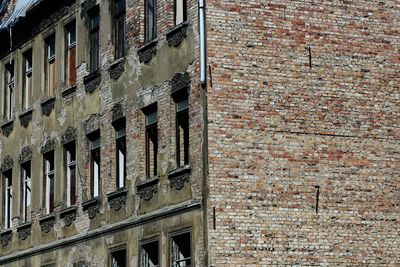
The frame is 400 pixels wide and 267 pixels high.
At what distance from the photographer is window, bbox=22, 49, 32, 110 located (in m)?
37.8

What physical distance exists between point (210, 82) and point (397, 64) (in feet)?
15.9

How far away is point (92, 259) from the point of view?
104ft

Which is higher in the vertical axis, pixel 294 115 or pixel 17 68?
pixel 17 68

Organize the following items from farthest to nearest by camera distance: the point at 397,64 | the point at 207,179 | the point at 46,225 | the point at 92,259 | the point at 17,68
→ the point at 17,68
the point at 46,225
the point at 92,259
the point at 397,64
the point at 207,179

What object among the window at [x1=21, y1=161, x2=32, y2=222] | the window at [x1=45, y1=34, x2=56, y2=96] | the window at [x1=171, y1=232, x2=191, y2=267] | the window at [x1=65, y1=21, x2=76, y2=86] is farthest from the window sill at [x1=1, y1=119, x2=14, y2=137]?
the window at [x1=171, y1=232, x2=191, y2=267]

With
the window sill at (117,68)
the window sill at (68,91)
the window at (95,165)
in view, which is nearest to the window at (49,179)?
the window sill at (68,91)

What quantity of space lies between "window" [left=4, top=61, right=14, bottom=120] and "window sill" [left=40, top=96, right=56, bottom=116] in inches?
129

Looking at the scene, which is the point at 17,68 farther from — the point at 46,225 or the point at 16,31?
the point at 46,225

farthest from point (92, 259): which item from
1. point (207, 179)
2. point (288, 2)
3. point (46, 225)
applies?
point (288, 2)

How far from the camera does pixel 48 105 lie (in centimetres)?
3566

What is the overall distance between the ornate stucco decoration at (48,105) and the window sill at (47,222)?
9.70 feet

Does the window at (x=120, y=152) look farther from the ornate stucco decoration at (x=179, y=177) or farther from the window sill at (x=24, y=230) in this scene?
the window sill at (x=24, y=230)

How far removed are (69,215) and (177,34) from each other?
724 centimetres

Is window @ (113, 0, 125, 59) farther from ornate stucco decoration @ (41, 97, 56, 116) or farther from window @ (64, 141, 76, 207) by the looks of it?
ornate stucco decoration @ (41, 97, 56, 116)
